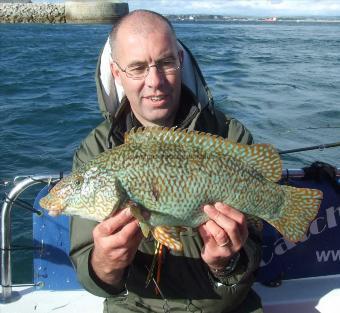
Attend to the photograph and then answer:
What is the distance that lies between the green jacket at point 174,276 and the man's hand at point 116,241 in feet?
0.66

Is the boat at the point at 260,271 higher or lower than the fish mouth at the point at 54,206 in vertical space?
lower

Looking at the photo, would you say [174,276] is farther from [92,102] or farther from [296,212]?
[92,102]

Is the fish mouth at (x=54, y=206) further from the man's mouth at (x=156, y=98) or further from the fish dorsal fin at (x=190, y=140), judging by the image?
the man's mouth at (x=156, y=98)

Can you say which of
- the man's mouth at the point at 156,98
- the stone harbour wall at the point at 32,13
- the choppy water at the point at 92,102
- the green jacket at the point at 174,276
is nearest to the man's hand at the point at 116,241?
the green jacket at the point at 174,276

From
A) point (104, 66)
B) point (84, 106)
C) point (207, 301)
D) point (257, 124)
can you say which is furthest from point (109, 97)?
point (84, 106)

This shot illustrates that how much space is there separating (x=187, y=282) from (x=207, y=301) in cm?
19

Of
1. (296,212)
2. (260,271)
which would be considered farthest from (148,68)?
(260,271)

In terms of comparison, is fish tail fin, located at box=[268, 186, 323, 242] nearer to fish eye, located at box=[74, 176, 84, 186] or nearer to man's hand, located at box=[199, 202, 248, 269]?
man's hand, located at box=[199, 202, 248, 269]

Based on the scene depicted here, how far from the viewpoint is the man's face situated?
3.13 m

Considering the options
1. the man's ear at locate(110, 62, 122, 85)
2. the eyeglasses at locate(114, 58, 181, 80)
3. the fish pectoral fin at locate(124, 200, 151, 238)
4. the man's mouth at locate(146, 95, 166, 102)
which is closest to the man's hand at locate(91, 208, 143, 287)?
the fish pectoral fin at locate(124, 200, 151, 238)

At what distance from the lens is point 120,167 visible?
2.73 meters

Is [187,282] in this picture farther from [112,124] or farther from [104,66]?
[104,66]

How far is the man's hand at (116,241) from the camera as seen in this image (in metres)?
2.59

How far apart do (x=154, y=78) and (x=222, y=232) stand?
45.5 inches
